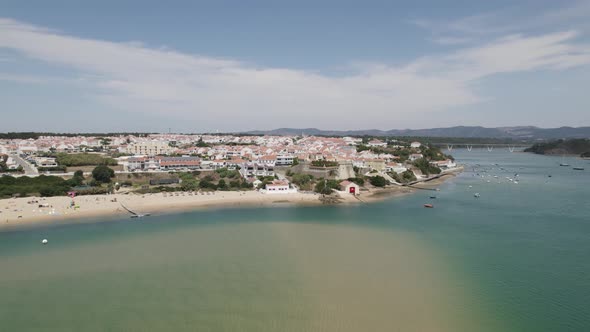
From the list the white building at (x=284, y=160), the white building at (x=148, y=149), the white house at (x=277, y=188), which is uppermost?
the white building at (x=148, y=149)

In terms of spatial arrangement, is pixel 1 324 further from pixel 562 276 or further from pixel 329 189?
pixel 329 189

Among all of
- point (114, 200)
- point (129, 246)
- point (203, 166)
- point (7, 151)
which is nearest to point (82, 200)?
point (114, 200)

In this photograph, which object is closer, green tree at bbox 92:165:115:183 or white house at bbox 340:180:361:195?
white house at bbox 340:180:361:195

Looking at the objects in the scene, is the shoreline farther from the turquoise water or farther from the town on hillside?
the turquoise water

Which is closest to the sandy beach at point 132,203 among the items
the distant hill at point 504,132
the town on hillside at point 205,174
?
the town on hillside at point 205,174

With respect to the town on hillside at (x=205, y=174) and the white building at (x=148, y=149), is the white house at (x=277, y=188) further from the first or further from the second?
the white building at (x=148, y=149)

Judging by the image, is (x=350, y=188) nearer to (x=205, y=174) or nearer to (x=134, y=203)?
(x=205, y=174)

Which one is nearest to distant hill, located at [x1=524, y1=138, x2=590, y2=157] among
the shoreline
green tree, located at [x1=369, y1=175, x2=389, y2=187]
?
green tree, located at [x1=369, y1=175, x2=389, y2=187]
